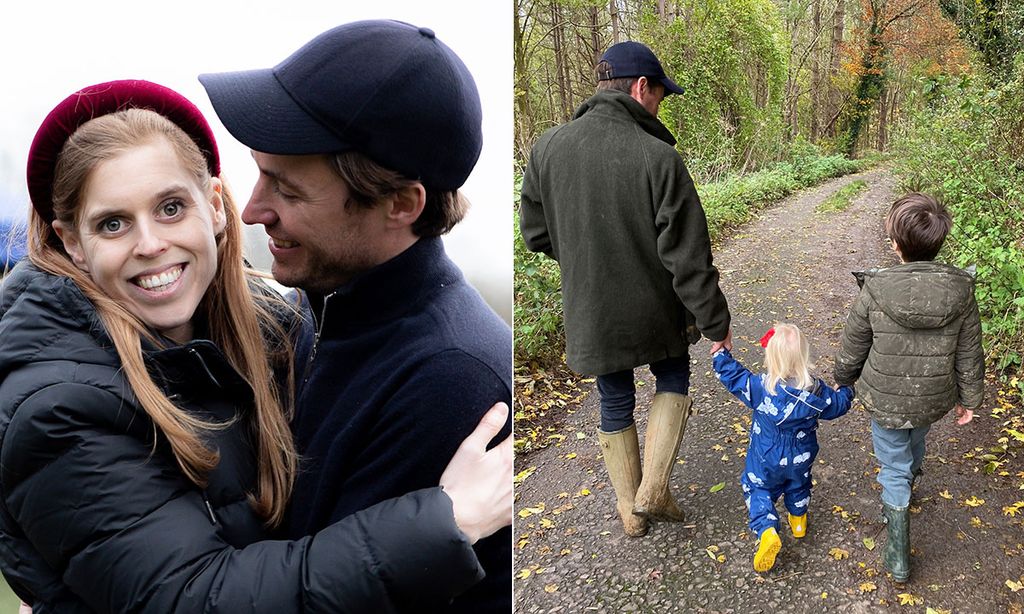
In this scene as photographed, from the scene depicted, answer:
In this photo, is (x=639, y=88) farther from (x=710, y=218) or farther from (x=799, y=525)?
(x=799, y=525)

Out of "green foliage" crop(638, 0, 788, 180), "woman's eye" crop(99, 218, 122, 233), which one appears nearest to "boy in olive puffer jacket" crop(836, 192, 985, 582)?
"green foliage" crop(638, 0, 788, 180)

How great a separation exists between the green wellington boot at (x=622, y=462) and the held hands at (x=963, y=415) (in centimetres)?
69

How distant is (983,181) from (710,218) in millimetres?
521

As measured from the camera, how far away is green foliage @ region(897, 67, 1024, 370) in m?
1.22

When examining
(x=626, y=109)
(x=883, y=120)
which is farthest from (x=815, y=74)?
(x=626, y=109)

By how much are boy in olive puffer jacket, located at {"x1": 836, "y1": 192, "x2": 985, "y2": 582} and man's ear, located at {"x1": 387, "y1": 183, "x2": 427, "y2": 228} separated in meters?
0.86

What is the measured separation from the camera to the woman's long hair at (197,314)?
0.87m

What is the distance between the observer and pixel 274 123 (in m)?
0.94

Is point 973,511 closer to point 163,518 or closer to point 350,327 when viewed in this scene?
point 350,327

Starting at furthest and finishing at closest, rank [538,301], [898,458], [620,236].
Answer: [538,301] → [620,236] → [898,458]

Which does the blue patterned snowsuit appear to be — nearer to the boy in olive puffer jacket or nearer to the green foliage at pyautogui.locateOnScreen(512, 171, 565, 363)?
the boy in olive puffer jacket

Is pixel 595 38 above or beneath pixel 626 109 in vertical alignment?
above

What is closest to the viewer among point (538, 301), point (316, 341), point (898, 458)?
point (316, 341)

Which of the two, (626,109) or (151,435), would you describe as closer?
(151,435)
